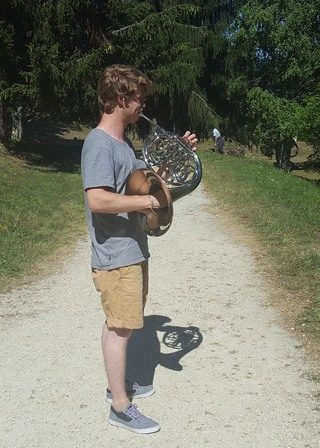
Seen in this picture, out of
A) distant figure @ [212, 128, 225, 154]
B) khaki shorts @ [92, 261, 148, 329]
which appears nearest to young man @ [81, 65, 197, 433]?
khaki shorts @ [92, 261, 148, 329]

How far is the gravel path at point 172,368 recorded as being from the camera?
318 centimetres

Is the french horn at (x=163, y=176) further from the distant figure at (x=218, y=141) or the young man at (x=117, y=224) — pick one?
the distant figure at (x=218, y=141)

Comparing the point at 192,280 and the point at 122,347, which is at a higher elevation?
the point at 122,347

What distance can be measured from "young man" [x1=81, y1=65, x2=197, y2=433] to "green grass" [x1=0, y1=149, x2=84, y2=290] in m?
3.03

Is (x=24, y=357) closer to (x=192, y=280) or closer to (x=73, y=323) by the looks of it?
(x=73, y=323)

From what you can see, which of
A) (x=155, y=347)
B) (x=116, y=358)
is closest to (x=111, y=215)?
(x=116, y=358)

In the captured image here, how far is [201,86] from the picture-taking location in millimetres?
28797

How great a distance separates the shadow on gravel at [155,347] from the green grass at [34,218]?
193 centimetres

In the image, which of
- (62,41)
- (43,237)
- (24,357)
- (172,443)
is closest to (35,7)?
(62,41)

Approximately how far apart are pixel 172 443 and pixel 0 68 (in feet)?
46.5

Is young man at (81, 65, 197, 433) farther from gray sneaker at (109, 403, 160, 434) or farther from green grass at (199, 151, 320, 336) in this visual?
green grass at (199, 151, 320, 336)

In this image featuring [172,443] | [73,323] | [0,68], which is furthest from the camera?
[0,68]

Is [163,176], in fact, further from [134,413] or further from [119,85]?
[134,413]

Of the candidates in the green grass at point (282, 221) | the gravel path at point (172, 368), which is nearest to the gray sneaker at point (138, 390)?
the gravel path at point (172, 368)
